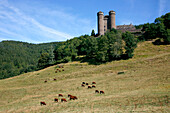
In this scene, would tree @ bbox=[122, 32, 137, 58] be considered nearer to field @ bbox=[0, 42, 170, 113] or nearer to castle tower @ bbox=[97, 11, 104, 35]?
field @ bbox=[0, 42, 170, 113]

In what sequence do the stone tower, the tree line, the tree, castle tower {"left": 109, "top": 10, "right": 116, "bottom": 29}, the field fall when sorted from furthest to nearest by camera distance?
the stone tower < castle tower {"left": 109, "top": 10, "right": 116, "bottom": 29} < the tree line < the tree < the field

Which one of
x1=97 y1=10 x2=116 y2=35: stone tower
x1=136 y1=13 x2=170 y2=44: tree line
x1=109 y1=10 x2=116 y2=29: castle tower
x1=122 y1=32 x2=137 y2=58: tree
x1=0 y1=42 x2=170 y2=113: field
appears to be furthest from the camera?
x1=97 y1=10 x2=116 y2=35: stone tower

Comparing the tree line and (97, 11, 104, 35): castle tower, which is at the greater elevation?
(97, 11, 104, 35): castle tower

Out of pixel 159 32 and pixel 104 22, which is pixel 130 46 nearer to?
pixel 159 32

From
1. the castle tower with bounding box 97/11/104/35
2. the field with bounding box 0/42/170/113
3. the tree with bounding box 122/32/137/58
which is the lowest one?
the field with bounding box 0/42/170/113

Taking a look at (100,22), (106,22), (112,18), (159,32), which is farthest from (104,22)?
(159,32)

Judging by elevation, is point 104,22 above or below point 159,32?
above

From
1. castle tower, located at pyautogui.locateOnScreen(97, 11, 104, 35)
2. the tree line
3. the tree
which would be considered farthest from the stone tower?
the tree

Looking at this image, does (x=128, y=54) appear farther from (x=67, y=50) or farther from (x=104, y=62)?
(x=67, y=50)

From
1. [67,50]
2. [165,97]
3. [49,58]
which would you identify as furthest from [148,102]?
[49,58]

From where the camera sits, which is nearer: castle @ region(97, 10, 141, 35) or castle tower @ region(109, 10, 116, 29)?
castle tower @ region(109, 10, 116, 29)

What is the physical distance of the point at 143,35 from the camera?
94.1 meters

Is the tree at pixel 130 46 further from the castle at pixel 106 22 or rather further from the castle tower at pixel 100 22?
the castle at pixel 106 22

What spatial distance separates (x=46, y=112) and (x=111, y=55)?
182 feet
